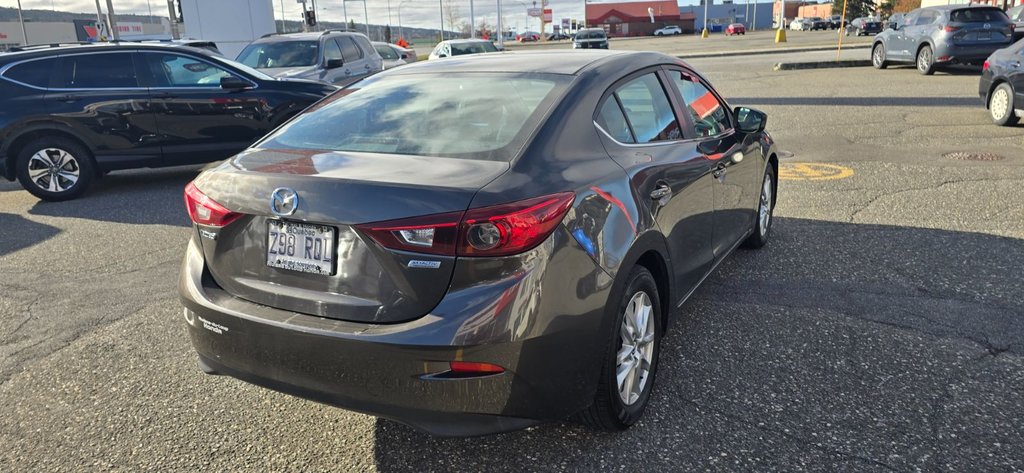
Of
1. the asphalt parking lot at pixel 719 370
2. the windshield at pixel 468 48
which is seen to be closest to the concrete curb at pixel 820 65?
the windshield at pixel 468 48

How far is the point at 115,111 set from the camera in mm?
8352

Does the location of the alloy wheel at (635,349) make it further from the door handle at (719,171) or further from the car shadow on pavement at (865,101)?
the car shadow on pavement at (865,101)

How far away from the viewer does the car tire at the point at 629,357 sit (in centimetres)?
289

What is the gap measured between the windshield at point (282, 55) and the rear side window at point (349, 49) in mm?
682

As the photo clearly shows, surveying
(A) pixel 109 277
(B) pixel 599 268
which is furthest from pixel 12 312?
(B) pixel 599 268

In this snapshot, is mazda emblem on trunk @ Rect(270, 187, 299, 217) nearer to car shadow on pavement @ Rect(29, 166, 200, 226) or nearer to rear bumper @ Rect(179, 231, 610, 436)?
rear bumper @ Rect(179, 231, 610, 436)

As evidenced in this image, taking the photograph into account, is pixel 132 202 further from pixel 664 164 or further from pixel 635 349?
pixel 635 349

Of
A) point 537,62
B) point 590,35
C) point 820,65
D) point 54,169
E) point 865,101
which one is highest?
point 590,35

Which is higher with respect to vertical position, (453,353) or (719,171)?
(719,171)

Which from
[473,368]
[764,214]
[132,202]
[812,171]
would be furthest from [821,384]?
[132,202]

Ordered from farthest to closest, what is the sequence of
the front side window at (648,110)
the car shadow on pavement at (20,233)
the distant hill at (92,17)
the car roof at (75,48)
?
the distant hill at (92,17) → the car roof at (75,48) → the car shadow on pavement at (20,233) → the front side window at (648,110)

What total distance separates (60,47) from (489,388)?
837 cm

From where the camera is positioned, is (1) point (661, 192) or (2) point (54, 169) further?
(2) point (54, 169)

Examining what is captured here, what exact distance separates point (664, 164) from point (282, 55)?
37.7 ft
